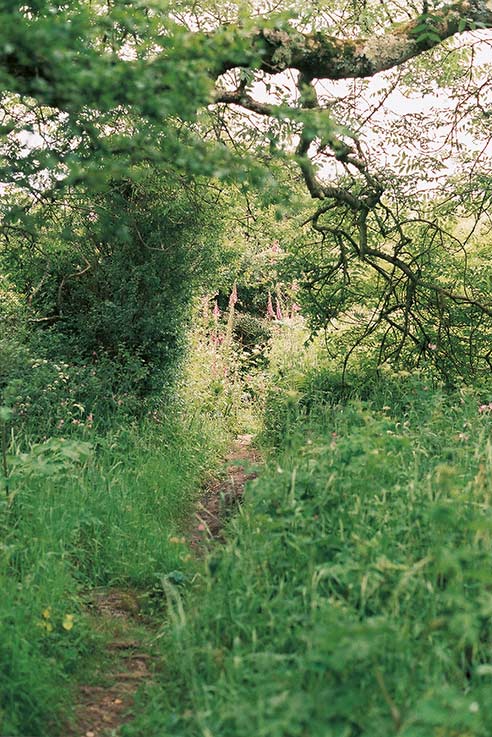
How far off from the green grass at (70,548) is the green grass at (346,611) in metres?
0.49

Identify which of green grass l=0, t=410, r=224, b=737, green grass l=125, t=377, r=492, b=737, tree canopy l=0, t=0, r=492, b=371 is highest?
tree canopy l=0, t=0, r=492, b=371

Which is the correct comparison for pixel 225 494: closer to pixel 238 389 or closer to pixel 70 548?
pixel 70 548

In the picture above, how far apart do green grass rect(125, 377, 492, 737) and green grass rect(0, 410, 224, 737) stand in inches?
19.5

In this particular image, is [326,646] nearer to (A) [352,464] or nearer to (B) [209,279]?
(A) [352,464]

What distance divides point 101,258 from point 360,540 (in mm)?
5471

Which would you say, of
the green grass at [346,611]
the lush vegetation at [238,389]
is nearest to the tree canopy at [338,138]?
the lush vegetation at [238,389]

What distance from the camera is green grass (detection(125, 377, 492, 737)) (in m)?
2.60

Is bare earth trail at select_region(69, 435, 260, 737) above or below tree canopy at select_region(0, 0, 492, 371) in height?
below

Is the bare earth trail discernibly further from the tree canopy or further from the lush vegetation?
the tree canopy

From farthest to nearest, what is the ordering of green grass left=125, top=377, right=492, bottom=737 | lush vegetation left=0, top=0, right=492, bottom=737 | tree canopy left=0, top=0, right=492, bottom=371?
tree canopy left=0, top=0, right=492, bottom=371, lush vegetation left=0, top=0, right=492, bottom=737, green grass left=125, top=377, right=492, bottom=737

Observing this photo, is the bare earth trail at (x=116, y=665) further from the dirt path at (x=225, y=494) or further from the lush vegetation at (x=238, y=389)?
the dirt path at (x=225, y=494)

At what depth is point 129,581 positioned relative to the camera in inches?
196

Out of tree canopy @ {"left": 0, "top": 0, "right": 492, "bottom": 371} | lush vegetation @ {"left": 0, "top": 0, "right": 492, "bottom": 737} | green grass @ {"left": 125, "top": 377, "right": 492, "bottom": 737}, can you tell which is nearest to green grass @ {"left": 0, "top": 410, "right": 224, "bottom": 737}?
lush vegetation @ {"left": 0, "top": 0, "right": 492, "bottom": 737}

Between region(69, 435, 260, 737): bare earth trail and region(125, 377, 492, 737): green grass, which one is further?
region(69, 435, 260, 737): bare earth trail
